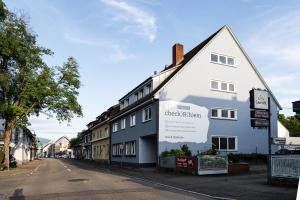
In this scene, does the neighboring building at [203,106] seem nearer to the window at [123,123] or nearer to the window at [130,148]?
the window at [130,148]

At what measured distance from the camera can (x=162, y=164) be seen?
1176 inches

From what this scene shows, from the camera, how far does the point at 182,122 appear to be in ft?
105

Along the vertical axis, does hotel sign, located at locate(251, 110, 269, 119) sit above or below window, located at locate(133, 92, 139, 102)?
below

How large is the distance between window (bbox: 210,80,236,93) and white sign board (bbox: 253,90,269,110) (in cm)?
1384

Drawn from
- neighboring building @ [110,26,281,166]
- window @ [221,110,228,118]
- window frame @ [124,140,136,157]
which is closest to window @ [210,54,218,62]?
neighboring building @ [110,26,281,166]

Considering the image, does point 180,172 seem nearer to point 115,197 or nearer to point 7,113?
point 115,197

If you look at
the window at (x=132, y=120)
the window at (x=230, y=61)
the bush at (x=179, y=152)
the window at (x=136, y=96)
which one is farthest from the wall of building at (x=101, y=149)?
the window at (x=230, y=61)

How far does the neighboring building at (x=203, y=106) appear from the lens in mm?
32094

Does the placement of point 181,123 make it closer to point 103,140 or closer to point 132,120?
point 132,120

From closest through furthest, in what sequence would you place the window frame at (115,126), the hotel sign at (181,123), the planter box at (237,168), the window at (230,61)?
the planter box at (237,168) → the hotel sign at (181,123) → the window at (230,61) → the window frame at (115,126)

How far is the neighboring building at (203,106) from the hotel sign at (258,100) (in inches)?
474

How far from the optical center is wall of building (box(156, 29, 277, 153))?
32938 mm

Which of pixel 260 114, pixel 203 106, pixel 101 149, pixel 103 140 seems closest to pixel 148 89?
pixel 203 106

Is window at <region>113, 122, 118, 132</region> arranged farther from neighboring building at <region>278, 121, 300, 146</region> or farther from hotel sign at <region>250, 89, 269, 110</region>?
hotel sign at <region>250, 89, 269, 110</region>
